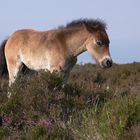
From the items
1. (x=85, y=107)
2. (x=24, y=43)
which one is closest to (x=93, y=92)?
(x=85, y=107)

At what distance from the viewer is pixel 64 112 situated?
909 cm

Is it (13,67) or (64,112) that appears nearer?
(64,112)

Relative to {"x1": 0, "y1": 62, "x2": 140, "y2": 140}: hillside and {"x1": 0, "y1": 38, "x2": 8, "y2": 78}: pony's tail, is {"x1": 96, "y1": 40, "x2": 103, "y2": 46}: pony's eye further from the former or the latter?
{"x1": 0, "y1": 38, "x2": 8, "y2": 78}: pony's tail

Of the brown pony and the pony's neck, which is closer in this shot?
the brown pony

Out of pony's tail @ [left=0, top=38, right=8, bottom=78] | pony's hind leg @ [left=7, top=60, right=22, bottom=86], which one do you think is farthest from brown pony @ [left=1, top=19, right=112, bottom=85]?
pony's tail @ [left=0, top=38, right=8, bottom=78]

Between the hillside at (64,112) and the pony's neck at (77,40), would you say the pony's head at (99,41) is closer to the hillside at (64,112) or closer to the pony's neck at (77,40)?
the pony's neck at (77,40)

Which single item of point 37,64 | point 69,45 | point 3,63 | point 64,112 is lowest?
point 3,63

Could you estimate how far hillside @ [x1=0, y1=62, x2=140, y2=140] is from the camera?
26.1ft

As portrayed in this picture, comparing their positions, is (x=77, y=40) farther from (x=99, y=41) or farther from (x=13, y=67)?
(x=13, y=67)

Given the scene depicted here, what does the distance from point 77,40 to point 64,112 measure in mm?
4748

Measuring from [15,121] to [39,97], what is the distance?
69 cm

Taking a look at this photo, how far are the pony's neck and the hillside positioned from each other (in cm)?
292

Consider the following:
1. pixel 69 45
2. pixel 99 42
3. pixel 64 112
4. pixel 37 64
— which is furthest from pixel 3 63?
pixel 64 112

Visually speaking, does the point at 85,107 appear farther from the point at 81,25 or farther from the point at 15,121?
the point at 81,25
